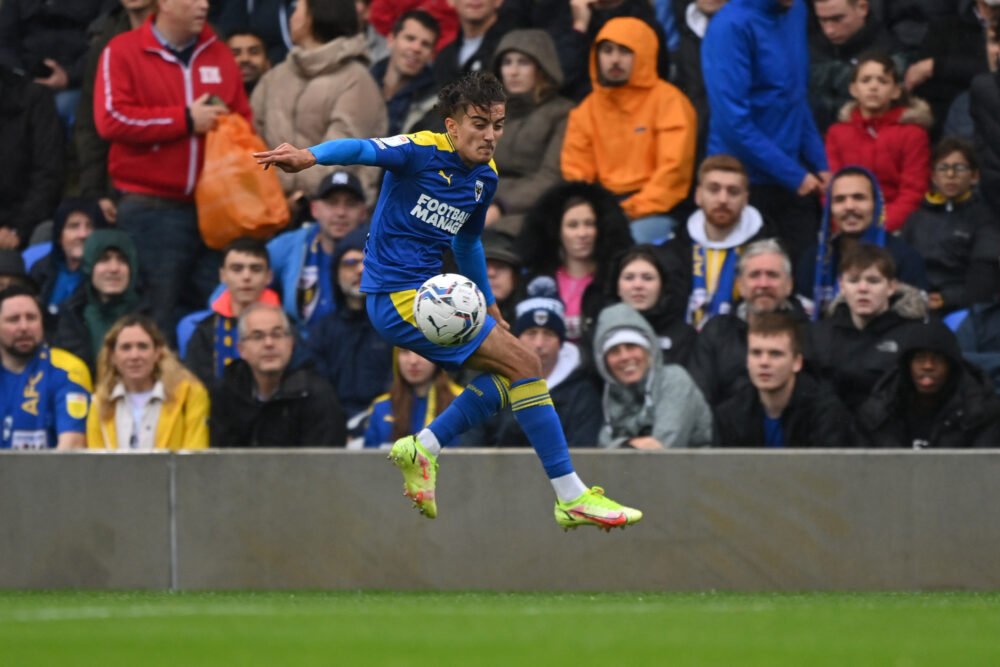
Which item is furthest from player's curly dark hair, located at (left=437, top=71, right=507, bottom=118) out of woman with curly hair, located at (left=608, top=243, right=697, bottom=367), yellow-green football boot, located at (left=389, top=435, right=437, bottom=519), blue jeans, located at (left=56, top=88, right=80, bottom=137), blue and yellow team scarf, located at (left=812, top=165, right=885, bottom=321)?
blue jeans, located at (left=56, top=88, right=80, bottom=137)

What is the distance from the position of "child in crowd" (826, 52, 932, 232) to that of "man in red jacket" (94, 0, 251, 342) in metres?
4.18

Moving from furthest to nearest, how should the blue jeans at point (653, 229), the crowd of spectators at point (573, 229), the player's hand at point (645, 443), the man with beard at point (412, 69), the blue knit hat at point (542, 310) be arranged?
the man with beard at point (412, 69) < the blue jeans at point (653, 229) < the blue knit hat at point (542, 310) < the crowd of spectators at point (573, 229) < the player's hand at point (645, 443)

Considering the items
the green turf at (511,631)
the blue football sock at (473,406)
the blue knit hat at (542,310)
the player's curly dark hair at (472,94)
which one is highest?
the player's curly dark hair at (472,94)

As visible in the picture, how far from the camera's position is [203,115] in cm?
1231

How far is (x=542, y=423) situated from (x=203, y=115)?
4.73 m

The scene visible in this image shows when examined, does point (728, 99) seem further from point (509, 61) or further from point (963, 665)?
point (963, 665)

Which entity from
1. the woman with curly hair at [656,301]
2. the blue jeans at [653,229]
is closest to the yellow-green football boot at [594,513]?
the woman with curly hair at [656,301]

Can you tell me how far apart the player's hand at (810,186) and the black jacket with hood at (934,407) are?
1.59 meters

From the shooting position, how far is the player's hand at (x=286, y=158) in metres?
7.37

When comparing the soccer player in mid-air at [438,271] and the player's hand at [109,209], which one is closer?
the soccer player in mid-air at [438,271]

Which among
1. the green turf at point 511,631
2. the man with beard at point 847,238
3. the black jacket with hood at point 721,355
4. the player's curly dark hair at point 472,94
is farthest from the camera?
the man with beard at point 847,238

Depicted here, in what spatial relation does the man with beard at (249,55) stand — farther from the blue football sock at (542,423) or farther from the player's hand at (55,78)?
the blue football sock at (542,423)

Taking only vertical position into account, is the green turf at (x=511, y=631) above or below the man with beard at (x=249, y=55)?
below

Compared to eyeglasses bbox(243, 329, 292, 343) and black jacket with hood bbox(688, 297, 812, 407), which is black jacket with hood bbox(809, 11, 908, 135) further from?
eyeglasses bbox(243, 329, 292, 343)
